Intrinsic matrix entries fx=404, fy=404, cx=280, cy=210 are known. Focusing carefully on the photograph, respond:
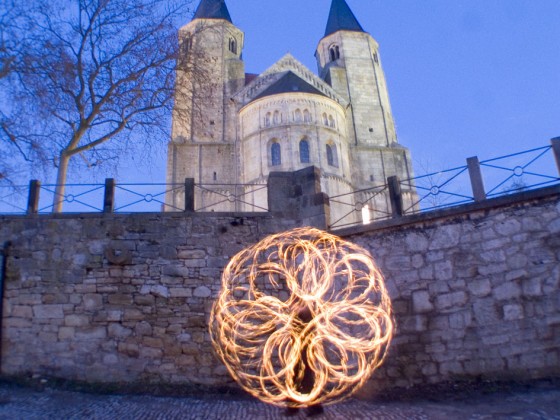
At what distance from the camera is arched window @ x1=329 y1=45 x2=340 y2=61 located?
35.9m

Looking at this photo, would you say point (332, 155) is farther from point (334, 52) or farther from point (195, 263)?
point (195, 263)

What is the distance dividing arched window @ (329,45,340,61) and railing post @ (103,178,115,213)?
3194cm

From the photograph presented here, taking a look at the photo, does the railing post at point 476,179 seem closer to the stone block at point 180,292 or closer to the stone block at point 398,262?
the stone block at point 398,262

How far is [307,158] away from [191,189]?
17.6 meters

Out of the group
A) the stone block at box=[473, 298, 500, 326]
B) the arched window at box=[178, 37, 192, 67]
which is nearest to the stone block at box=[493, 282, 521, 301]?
the stone block at box=[473, 298, 500, 326]

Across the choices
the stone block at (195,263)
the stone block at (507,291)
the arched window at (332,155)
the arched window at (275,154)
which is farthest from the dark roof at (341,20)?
the stone block at (507,291)

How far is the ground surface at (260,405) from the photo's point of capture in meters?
4.85

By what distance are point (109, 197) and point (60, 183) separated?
253cm

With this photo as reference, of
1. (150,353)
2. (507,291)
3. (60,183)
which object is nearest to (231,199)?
(60,183)

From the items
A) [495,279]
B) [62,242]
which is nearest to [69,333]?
[62,242]

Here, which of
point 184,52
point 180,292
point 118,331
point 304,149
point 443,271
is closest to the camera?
point 443,271

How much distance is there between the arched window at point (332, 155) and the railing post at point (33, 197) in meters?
19.5

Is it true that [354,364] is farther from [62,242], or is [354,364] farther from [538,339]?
[62,242]

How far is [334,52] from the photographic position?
119 feet
